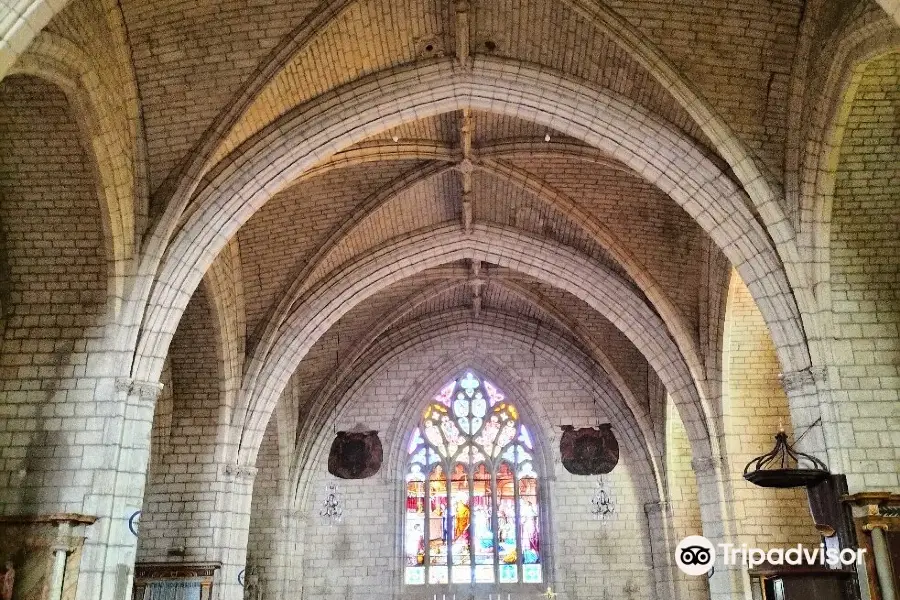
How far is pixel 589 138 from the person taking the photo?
479 inches

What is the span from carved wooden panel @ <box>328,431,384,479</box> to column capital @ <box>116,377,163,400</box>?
9.56 m

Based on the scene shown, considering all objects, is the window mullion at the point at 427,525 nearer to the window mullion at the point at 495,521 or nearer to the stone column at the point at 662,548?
the window mullion at the point at 495,521

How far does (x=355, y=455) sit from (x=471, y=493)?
2.80 metres

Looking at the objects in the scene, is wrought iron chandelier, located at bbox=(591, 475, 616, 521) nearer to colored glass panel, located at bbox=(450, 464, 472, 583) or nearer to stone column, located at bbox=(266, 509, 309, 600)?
colored glass panel, located at bbox=(450, 464, 472, 583)

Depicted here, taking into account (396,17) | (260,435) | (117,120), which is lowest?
(260,435)

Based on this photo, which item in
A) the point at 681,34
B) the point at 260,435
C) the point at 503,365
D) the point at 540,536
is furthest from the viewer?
the point at 503,365

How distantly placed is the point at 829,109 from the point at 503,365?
38.2ft

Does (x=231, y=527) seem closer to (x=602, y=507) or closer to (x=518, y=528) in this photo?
(x=518, y=528)

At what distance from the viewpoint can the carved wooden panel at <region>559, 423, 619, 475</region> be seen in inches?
773

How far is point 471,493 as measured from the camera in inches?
780

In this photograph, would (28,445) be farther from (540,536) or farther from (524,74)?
(540,536)

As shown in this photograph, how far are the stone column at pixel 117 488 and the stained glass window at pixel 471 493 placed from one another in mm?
10009

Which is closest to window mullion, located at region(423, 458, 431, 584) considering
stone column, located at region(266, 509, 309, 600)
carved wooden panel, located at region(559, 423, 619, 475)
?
stone column, located at region(266, 509, 309, 600)

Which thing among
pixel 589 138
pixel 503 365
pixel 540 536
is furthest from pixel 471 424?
pixel 589 138
